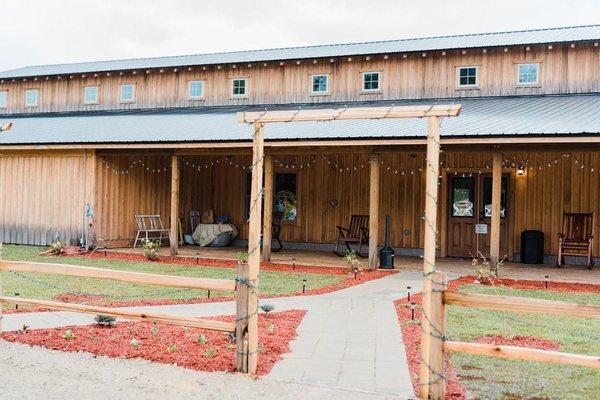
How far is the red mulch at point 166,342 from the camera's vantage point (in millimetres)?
5703

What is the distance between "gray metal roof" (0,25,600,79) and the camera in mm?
16750

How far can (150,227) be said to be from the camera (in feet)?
58.7

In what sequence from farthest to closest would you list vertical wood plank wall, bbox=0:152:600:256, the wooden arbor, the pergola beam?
vertical wood plank wall, bbox=0:152:600:256 → the pergola beam → the wooden arbor

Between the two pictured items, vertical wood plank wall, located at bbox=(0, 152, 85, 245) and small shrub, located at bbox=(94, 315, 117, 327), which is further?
vertical wood plank wall, located at bbox=(0, 152, 85, 245)

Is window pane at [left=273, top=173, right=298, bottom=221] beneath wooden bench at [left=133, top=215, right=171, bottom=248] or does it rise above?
above

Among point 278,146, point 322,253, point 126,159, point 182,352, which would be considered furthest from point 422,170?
point 182,352

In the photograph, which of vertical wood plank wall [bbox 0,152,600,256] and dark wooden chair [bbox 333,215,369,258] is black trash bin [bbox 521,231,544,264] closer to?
vertical wood plank wall [bbox 0,152,600,256]

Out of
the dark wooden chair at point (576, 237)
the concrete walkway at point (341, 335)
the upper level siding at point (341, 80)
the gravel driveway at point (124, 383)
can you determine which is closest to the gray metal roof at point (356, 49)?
the upper level siding at point (341, 80)

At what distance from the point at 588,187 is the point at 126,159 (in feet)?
38.0

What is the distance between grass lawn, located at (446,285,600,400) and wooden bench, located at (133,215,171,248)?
1055 centimetres

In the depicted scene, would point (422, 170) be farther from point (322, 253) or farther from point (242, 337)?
point (242, 337)

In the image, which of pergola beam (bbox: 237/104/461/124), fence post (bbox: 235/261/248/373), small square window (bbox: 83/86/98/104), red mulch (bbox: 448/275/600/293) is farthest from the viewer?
small square window (bbox: 83/86/98/104)

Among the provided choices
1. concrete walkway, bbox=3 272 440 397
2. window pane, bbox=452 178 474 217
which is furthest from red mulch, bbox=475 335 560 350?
window pane, bbox=452 178 474 217

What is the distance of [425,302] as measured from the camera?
496cm
